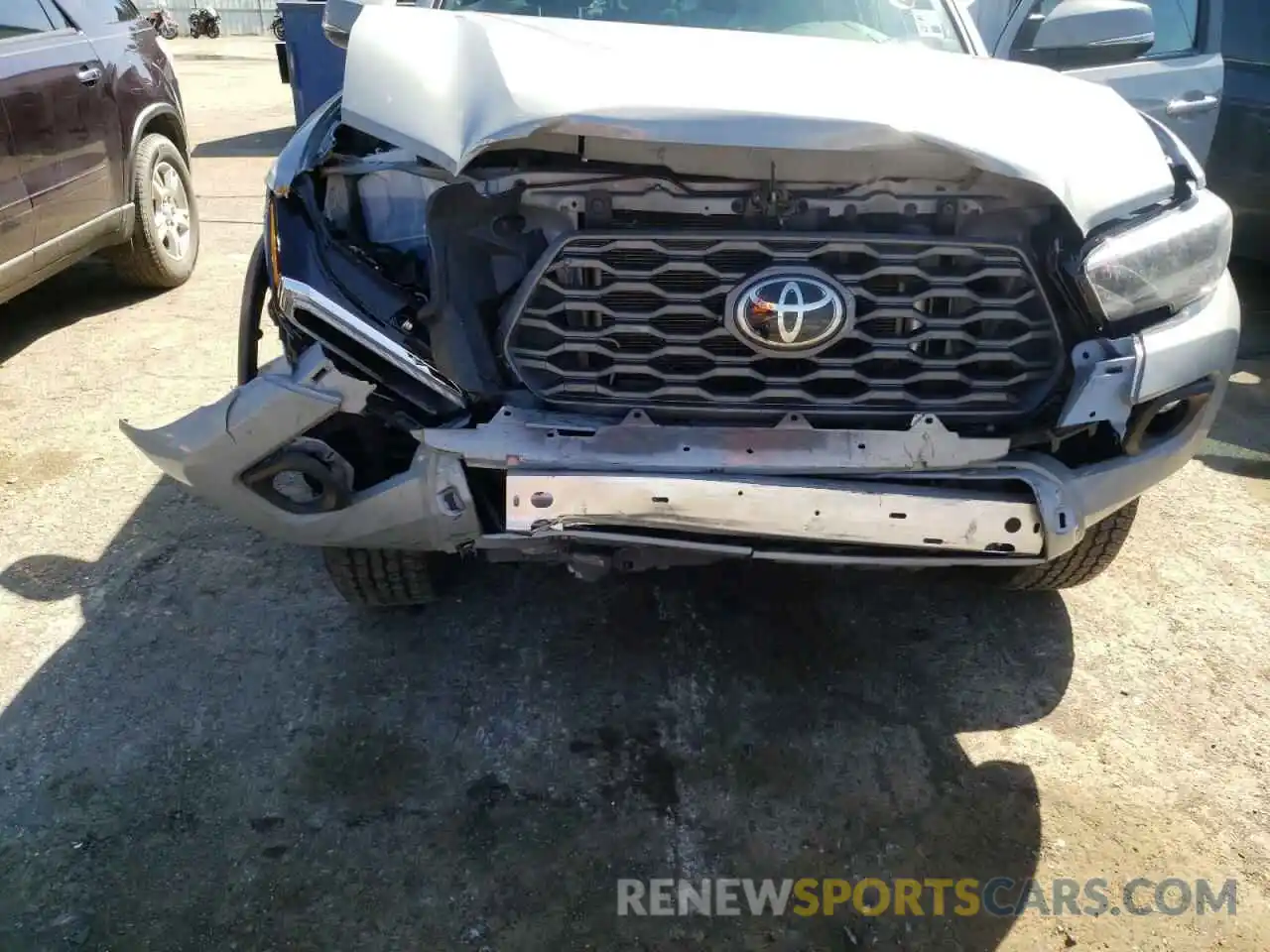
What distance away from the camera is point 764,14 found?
3148 millimetres

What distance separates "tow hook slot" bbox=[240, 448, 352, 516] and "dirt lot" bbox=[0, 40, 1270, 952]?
65 cm

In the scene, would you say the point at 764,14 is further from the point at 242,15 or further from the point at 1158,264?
the point at 242,15

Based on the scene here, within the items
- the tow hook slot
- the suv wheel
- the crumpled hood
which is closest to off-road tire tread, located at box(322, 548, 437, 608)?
the tow hook slot

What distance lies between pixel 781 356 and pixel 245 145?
967 cm

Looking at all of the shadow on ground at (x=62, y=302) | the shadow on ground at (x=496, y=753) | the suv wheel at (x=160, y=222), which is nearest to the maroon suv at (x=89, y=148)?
the suv wheel at (x=160, y=222)

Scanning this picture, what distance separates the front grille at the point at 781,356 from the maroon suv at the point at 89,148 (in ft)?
10.2

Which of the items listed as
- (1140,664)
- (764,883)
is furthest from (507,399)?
(1140,664)

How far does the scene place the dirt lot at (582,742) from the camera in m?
2.03

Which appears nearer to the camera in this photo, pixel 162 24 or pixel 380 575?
pixel 380 575

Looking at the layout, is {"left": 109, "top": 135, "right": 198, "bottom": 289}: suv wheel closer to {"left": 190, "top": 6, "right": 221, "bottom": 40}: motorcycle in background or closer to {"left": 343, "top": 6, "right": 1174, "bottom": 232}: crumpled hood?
{"left": 343, "top": 6, "right": 1174, "bottom": 232}: crumpled hood

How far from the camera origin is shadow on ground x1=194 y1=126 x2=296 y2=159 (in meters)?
9.68

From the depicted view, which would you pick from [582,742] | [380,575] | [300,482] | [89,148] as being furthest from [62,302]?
[582,742]

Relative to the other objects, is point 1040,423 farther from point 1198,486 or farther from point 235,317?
point 235,317

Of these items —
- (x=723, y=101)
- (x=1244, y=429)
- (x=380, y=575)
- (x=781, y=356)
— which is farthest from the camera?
(x=1244, y=429)
